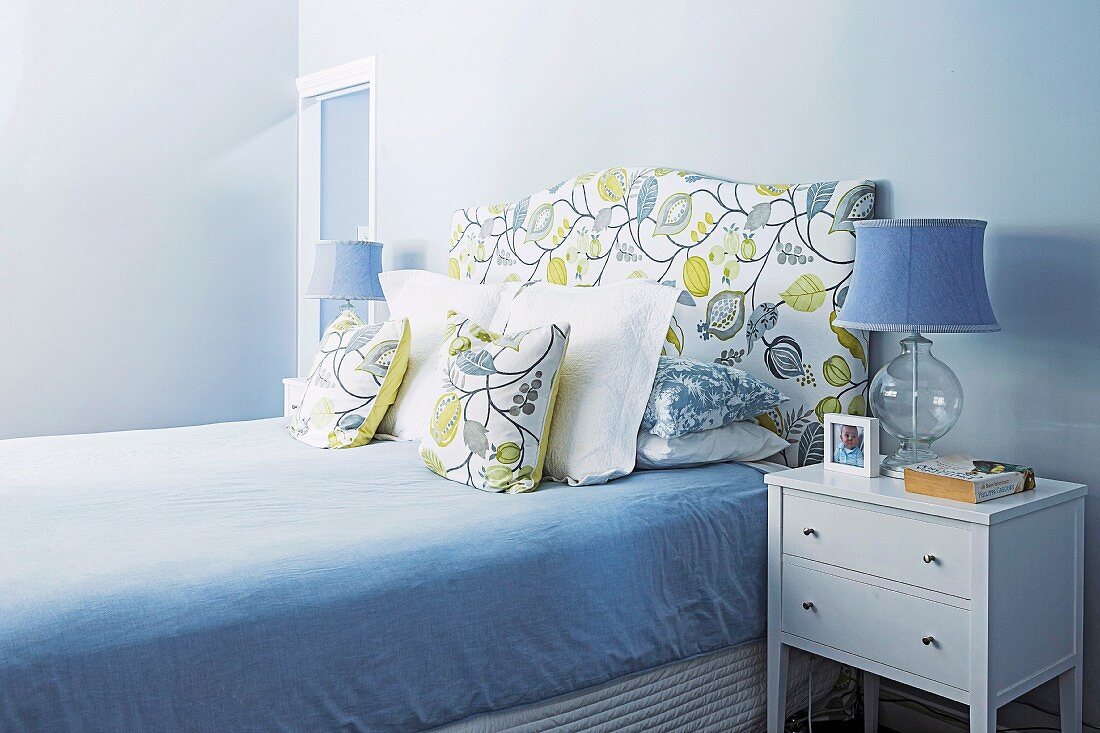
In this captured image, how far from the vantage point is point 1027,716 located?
6.96 feet

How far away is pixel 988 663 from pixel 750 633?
500 mm

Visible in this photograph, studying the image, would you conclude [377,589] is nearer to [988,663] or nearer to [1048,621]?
[988,663]

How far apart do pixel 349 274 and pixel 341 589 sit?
2.41m

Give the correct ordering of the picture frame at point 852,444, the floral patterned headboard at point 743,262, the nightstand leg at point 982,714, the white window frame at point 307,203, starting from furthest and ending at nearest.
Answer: the white window frame at point 307,203
the floral patterned headboard at point 743,262
the picture frame at point 852,444
the nightstand leg at point 982,714

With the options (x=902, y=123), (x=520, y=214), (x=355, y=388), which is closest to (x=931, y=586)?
(x=902, y=123)

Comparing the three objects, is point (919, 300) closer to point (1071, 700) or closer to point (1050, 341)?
point (1050, 341)

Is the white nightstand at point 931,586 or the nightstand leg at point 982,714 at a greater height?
the white nightstand at point 931,586

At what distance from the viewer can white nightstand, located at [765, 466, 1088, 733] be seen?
1711 mm

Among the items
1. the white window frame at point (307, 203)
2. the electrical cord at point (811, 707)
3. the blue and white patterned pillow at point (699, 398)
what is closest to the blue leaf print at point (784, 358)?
the blue and white patterned pillow at point (699, 398)

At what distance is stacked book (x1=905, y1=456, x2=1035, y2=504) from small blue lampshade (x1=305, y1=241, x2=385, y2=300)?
2382 mm

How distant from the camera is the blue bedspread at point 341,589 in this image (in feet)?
4.25

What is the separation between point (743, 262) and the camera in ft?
8.20

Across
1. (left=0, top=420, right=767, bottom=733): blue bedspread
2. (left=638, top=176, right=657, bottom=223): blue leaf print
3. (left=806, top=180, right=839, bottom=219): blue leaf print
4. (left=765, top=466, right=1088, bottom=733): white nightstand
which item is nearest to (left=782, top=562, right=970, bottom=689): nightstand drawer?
(left=765, top=466, right=1088, bottom=733): white nightstand

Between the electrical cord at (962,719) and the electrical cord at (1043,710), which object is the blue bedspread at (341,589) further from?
the electrical cord at (1043,710)
